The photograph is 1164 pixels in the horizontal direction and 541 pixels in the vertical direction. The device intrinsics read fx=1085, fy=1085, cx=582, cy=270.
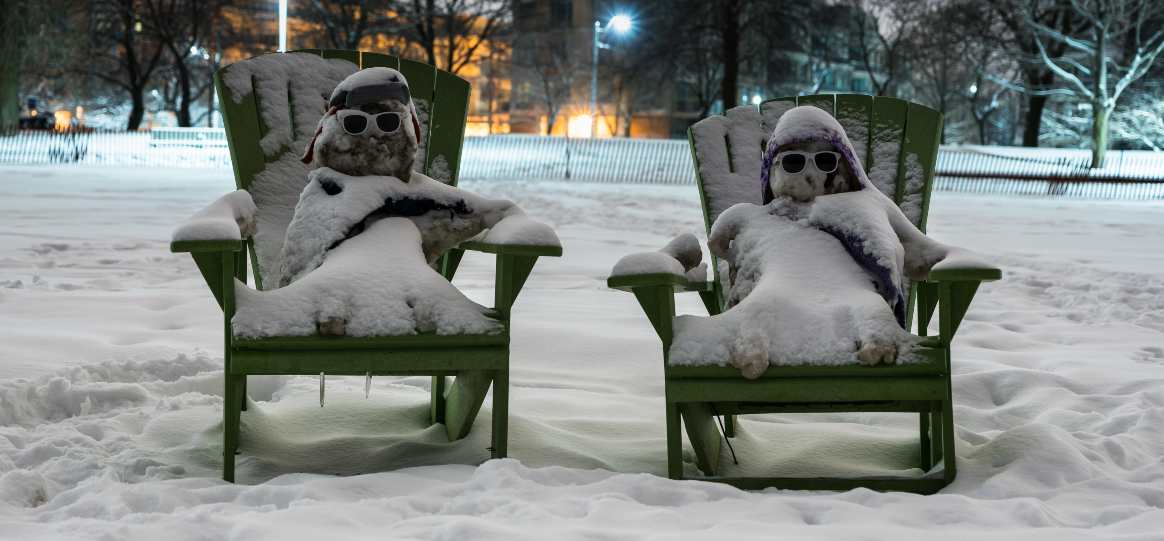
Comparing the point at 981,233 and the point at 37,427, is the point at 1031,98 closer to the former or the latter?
the point at 981,233

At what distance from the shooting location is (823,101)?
3.42 meters

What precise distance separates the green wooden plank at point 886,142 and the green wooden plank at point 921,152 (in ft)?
0.08

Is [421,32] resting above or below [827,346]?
above

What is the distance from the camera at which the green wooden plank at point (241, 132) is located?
3.21m

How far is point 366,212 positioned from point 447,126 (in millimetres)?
670

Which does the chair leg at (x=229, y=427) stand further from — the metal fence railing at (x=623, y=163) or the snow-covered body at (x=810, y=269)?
the metal fence railing at (x=623, y=163)

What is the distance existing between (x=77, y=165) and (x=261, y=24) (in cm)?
1753

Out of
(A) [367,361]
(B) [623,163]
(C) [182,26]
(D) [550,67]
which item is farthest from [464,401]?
(D) [550,67]

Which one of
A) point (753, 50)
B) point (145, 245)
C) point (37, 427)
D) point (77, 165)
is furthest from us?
point (753, 50)

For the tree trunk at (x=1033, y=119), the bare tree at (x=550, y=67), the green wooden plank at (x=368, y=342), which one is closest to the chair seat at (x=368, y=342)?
the green wooden plank at (x=368, y=342)

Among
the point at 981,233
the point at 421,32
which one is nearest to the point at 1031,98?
the point at 421,32

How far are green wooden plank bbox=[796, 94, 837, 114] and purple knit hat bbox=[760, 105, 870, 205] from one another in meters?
0.55

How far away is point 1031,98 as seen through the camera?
26.3 metres

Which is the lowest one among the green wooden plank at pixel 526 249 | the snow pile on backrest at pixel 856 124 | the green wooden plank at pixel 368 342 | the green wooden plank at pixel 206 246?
the green wooden plank at pixel 368 342
